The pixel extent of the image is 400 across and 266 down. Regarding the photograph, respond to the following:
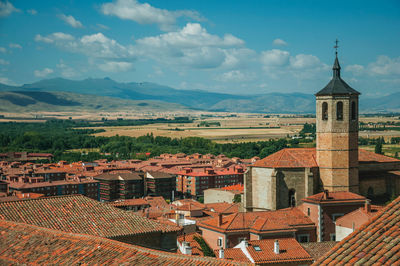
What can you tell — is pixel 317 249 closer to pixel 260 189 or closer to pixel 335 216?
pixel 335 216

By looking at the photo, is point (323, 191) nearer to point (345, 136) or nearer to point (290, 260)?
point (345, 136)

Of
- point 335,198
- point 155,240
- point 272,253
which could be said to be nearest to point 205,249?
point 272,253

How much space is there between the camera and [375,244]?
21.1 feet

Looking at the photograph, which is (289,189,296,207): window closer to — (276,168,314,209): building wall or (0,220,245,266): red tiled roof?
(276,168,314,209): building wall

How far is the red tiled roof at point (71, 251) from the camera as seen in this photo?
34.9 ft

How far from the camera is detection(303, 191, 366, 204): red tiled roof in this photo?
34.1 m

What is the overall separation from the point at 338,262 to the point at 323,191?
31157 mm

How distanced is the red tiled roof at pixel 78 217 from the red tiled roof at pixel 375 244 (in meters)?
9.81

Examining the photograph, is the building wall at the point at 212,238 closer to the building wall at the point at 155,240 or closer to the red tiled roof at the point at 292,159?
the red tiled roof at the point at 292,159

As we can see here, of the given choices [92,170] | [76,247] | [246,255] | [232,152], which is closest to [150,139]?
[232,152]

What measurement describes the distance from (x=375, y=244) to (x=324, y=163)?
3143 centimetres

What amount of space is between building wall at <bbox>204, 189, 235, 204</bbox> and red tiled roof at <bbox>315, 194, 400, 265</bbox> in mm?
57005

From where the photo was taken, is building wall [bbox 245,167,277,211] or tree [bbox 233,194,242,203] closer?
building wall [bbox 245,167,277,211]

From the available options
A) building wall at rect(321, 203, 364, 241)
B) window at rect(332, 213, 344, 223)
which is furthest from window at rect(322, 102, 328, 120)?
window at rect(332, 213, 344, 223)
